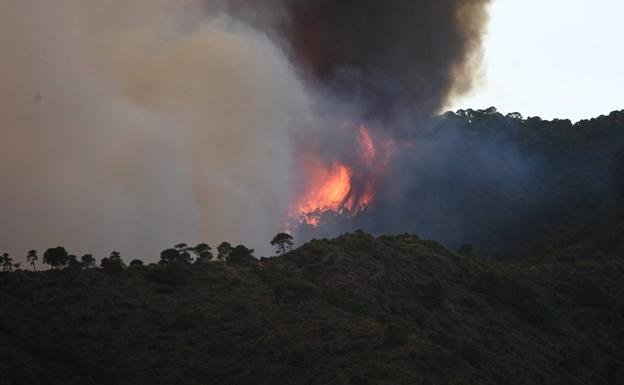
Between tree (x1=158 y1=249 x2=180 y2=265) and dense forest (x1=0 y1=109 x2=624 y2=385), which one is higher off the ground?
tree (x1=158 y1=249 x2=180 y2=265)

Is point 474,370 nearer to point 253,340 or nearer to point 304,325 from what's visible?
point 304,325

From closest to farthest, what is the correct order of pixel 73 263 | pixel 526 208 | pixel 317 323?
pixel 317 323
pixel 73 263
pixel 526 208

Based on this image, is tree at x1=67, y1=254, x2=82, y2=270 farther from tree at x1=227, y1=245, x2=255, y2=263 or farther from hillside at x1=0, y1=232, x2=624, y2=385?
tree at x1=227, y1=245, x2=255, y2=263

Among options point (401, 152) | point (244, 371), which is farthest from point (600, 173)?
point (244, 371)

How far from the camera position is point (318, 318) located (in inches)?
2717

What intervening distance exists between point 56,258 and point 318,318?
129 feet

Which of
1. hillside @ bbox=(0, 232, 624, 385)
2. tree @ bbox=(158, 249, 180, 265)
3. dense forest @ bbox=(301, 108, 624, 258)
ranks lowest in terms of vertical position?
hillside @ bbox=(0, 232, 624, 385)

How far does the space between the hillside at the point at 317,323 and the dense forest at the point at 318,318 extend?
20 cm

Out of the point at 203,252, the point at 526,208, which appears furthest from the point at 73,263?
the point at 526,208

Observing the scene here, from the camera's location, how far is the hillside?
5849 centimetres

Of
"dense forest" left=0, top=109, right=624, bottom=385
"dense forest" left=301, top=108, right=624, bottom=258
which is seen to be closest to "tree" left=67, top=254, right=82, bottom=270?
"dense forest" left=0, top=109, right=624, bottom=385

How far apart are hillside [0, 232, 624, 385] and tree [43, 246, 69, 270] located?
767 centimetres

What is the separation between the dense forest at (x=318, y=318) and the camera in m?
58.8

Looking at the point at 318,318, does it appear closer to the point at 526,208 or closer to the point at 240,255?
the point at 240,255
